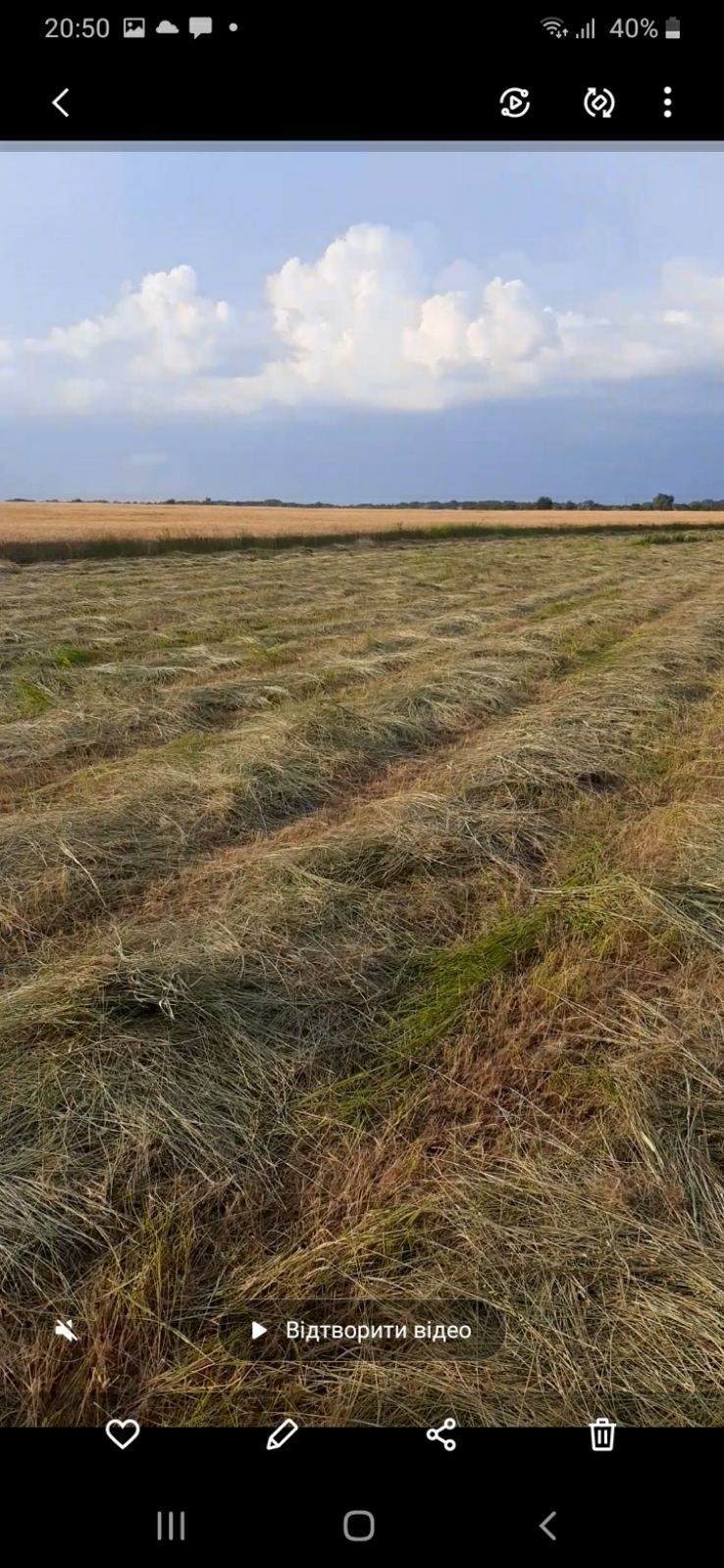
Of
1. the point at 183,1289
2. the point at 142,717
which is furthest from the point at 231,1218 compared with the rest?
the point at 142,717

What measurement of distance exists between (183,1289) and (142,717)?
16.9 feet

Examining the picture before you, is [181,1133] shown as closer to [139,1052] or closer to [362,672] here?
[139,1052]

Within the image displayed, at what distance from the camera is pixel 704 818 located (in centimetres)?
413
